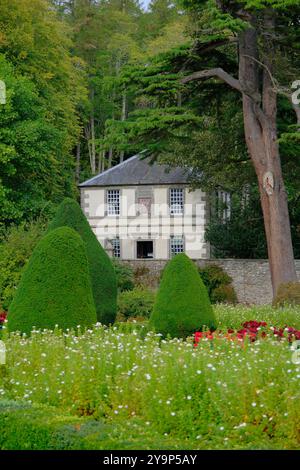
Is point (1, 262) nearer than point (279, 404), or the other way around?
point (279, 404)

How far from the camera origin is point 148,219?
141ft

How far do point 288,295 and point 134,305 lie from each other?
435 cm

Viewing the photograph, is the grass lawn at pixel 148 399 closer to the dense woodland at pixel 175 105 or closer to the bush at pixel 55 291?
the bush at pixel 55 291

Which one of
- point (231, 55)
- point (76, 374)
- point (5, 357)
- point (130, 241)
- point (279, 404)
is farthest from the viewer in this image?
point (130, 241)

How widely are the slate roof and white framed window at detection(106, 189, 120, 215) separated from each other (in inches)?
18.6

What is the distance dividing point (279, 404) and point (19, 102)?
26183mm

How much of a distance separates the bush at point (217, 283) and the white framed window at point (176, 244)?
1052cm

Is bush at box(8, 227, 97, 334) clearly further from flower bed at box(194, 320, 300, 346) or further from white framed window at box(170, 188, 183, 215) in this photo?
white framed window at box(170, 188, 183, 215)

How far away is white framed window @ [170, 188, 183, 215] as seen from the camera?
4241 cm

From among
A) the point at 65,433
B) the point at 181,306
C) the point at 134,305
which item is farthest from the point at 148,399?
the point at 134,305

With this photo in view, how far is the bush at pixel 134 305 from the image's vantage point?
894 inches
